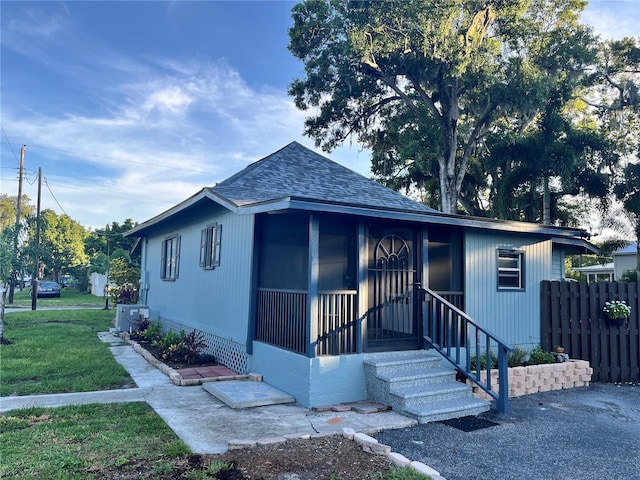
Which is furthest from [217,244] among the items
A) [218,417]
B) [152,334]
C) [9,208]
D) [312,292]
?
[9,208]


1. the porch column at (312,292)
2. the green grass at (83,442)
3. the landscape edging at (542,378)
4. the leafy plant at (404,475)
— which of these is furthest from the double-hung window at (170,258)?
the leafy plant at (404,475)

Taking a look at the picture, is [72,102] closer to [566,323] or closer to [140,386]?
[140,386]

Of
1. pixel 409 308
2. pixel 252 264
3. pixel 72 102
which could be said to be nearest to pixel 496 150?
pixel 409 308

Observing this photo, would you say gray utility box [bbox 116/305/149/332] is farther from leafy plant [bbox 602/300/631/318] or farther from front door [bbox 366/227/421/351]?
leafy plant [bbox 602/300/631/318]

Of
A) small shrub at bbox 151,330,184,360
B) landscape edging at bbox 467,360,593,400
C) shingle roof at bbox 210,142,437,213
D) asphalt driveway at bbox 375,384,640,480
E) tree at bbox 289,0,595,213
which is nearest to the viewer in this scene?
asphalt driveway at bbox 375,384,640,480

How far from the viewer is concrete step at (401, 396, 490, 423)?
5.05m

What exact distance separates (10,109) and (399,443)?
12.3 m

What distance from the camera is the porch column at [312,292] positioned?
560 cm

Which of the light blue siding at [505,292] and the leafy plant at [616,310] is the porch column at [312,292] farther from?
the leafy plant at [616,310]

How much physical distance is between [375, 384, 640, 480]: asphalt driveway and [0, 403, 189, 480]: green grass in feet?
7.31

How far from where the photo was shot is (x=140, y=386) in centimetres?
627

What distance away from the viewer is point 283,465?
3646 mm

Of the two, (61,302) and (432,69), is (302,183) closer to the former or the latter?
(432,69)

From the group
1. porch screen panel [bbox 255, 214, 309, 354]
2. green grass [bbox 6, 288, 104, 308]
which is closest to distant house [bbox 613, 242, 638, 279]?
porch screen panel [bbox 255, 214, 309, 354]
